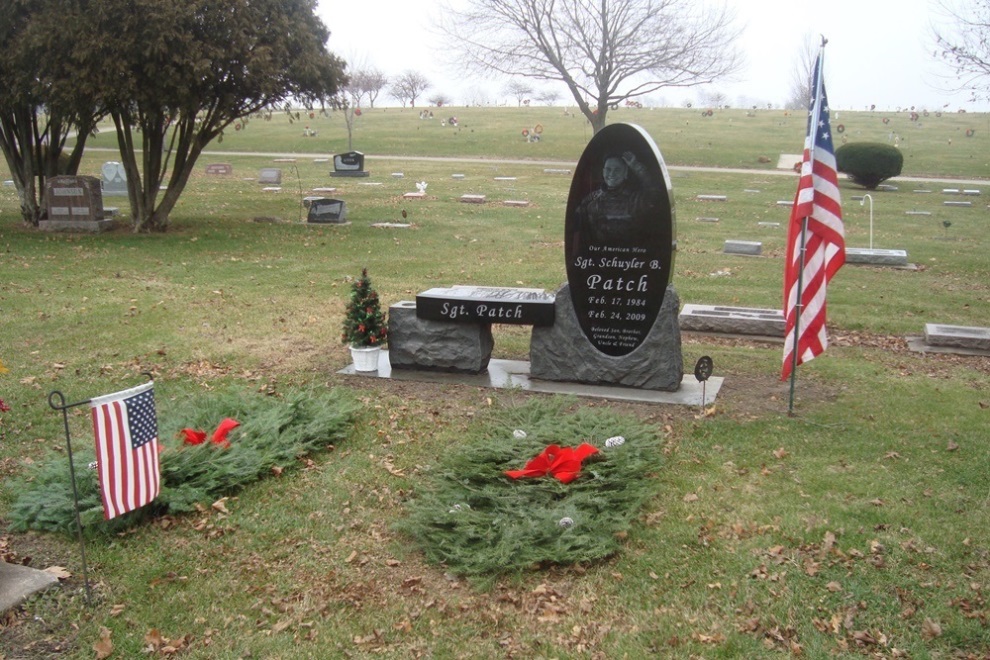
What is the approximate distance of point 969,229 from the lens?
72.0 ft

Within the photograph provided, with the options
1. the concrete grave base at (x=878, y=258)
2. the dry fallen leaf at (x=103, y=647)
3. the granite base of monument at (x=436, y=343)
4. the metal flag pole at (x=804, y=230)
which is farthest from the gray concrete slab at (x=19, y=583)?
the concrete grave base at (x=878, y=258)

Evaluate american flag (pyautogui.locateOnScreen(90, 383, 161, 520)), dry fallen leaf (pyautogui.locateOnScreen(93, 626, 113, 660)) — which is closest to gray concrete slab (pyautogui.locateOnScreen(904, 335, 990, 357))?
american flag (pyautogui.locateOnScreen(90, 383, 161, 520))

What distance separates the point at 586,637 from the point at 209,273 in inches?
466

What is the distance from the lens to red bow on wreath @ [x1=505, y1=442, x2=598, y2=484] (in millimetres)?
6617

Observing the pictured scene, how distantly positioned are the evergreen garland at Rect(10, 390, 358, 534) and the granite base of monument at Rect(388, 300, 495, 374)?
105 cm

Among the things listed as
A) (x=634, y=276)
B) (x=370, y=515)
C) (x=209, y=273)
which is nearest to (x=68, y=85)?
(x=209, y=273)

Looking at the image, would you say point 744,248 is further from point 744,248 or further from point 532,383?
point 532,383

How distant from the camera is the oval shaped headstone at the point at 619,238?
343 inches

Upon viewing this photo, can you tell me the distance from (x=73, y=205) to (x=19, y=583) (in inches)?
645

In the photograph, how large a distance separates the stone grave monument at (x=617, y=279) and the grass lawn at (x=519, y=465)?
61 cm

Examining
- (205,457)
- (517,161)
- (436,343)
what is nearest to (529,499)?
(205,457)

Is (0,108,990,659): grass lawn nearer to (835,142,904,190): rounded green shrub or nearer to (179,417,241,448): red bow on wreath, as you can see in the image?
(179,417,241,448): red bow on wreath

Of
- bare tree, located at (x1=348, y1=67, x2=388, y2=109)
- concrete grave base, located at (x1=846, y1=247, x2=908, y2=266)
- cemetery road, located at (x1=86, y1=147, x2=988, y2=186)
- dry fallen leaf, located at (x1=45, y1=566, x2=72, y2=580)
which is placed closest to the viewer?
dry fallen leaf, located at (x1=45, y1=566, x2=72, y2=580)

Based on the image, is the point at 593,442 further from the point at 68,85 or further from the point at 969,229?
the point at 969,229
